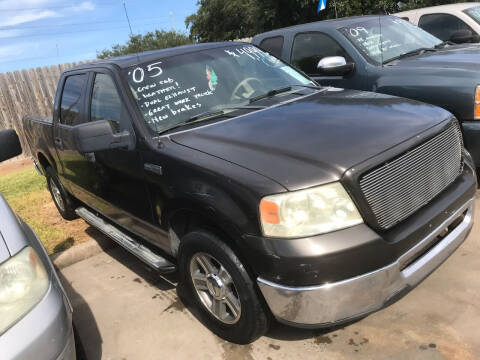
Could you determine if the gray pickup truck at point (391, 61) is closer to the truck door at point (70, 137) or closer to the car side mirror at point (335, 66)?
the car side mirror at point (335, 66)

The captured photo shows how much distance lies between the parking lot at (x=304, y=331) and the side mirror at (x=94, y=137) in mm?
1289

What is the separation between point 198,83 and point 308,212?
1.63 m

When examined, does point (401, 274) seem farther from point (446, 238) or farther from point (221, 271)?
point (221, 271)

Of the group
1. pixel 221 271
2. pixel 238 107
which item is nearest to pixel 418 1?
pixel 238 107

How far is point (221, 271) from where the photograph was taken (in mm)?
2598

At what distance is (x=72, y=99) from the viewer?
4242 mm

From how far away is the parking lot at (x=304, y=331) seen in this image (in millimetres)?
2537

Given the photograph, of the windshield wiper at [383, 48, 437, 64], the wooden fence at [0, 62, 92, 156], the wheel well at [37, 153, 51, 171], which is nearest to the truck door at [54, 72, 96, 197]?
the wheel well at [37, 153, 51, 171]

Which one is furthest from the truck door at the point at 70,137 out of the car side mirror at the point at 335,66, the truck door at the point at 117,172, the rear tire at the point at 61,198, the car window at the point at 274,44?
the car window at the point at 274,44

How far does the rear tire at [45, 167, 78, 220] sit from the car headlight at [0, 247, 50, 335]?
324 centimetres

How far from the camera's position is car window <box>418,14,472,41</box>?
7332 mm

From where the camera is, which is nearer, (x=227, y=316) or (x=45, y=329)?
(x=45, y=329)

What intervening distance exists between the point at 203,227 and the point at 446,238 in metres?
1.45

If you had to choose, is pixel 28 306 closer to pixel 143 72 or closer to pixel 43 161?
pixel 143 72
